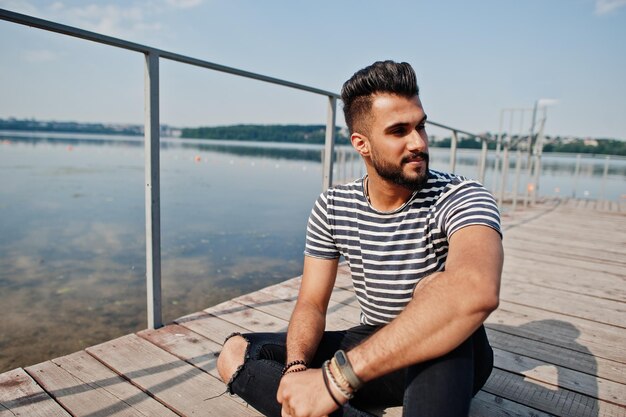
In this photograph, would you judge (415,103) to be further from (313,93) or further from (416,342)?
(313,93)

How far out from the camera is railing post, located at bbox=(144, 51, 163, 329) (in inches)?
65.6

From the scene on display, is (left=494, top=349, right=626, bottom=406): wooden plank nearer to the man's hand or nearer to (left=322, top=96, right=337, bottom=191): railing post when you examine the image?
the man's hand

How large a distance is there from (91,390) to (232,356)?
53cm

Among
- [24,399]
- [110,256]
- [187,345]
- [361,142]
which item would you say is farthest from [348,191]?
[110,256]

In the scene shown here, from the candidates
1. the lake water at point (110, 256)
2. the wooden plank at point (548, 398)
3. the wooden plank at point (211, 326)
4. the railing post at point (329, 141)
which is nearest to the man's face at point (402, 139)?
the wooden plank at point (548, 398)

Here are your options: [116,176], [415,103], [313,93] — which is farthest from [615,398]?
[116,176]

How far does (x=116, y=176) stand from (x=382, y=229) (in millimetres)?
12391

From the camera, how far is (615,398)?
1480 millimetres

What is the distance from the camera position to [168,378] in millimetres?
1488

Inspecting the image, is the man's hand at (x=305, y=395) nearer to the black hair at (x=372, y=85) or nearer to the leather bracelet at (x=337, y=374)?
the leather bracelet at (x=337, y=374)

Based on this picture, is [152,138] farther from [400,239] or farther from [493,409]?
[493,409]

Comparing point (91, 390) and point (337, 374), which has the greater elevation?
point (337, 374)

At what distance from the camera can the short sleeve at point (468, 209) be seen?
105 cm

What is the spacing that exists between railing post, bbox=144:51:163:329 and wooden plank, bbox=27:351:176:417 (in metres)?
0.38
